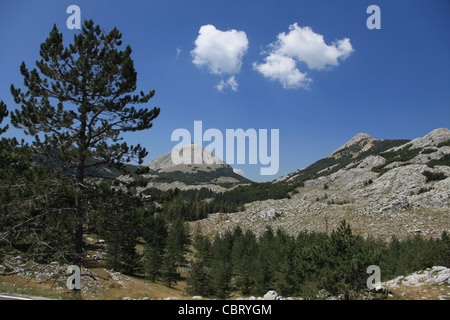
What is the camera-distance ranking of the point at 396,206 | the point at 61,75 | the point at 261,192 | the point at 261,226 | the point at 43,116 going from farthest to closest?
the point at 261,192
the point at 261,226
the point at 396,206
the point at 61,75
the point at 43,116

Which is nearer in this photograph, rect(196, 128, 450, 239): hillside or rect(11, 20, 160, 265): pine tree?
rect(11, 20, 160, 265): pine tree

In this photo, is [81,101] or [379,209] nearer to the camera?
[81,101]

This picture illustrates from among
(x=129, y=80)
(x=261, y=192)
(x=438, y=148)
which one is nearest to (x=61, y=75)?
(x=129, y=80)

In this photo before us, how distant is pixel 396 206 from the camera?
85875 mm

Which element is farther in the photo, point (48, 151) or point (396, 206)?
point (396, 206)

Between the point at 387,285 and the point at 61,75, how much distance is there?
35.3m

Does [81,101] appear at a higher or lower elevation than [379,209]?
higher

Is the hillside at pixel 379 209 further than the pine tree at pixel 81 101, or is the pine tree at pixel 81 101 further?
the hillside at pixel 379 209
